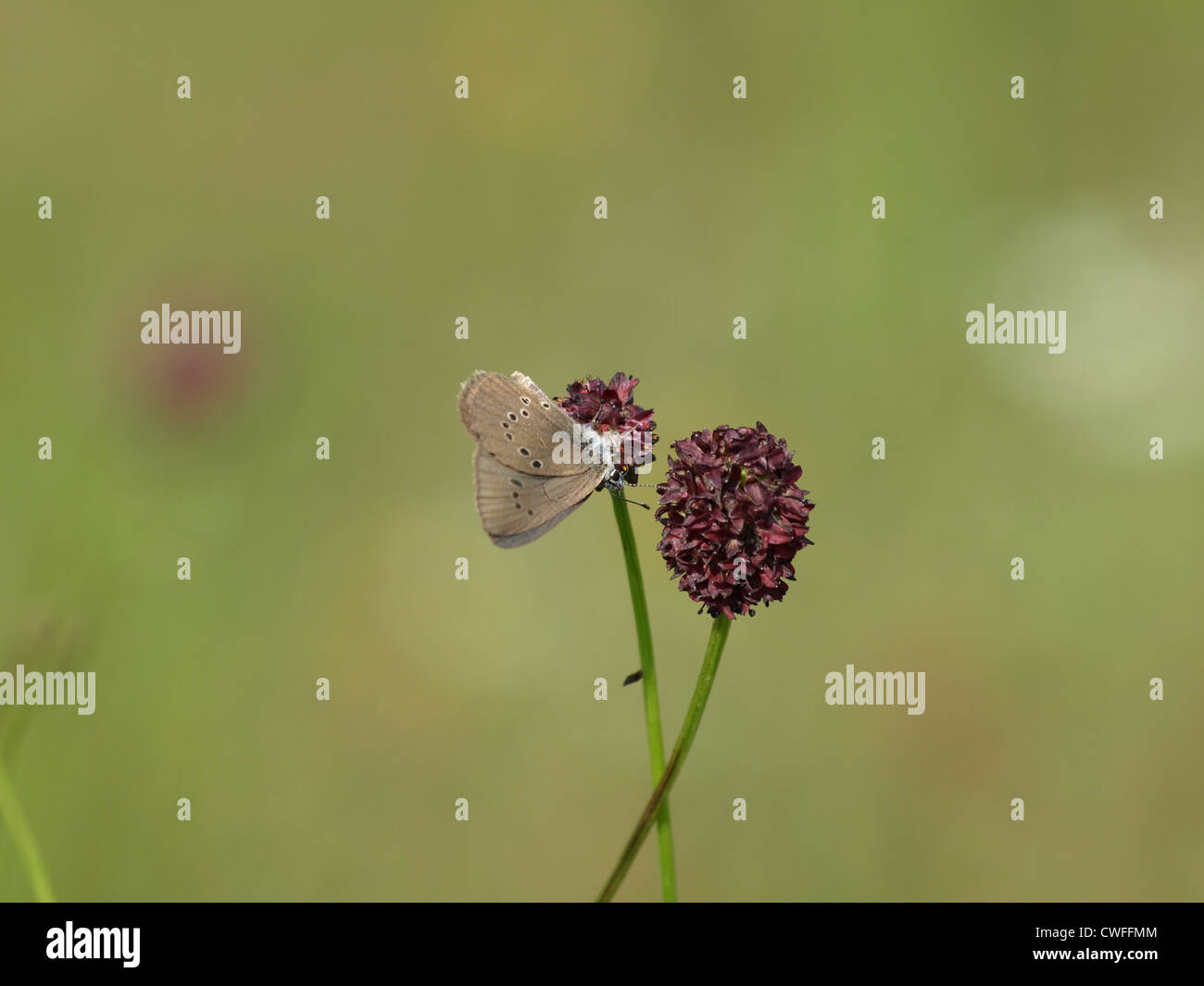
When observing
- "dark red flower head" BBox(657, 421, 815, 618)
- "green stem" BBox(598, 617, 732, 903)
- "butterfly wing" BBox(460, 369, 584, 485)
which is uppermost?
"butterfly wing" BBox(460, 369, 584, 485)

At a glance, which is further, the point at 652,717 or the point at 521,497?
the point at 521,497

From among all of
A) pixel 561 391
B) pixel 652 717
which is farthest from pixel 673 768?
pixel 561 391

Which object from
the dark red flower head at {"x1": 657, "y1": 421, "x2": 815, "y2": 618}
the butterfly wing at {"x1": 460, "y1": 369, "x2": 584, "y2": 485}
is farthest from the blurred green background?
the dark red flower head at {"x1": 657, "y1": 421, "x2": 815, "y2": 618}

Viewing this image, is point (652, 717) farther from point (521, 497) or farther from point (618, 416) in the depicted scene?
point (618, 416)

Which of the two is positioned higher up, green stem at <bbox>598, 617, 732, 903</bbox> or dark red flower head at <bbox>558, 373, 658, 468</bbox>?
dark red flower head at <bbox>558, 373, 658, 468</bbox>

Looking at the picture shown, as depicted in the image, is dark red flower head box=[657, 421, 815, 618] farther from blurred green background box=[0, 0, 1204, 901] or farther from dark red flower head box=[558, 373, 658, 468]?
blurred green background box=[0, 0, 1204, 901]

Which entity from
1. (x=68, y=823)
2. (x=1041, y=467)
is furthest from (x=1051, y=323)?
(x=68, y=823)
